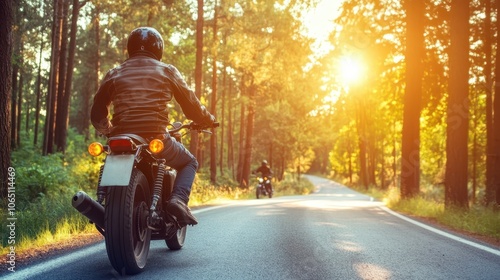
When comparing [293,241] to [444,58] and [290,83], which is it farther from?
[290,83]

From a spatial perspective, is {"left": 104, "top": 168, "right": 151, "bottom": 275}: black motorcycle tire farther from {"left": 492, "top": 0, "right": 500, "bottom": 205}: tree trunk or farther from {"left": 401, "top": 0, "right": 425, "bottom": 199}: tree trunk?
{"left": 401, "top": 0, "right": 425, "bottom": 199}: tree trunk

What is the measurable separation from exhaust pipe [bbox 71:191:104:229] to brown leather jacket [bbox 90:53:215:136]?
2.50 feet

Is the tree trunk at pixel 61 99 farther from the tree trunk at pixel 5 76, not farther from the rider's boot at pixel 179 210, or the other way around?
the rider's boot at pixel 179 210

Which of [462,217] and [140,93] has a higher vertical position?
[140,93]

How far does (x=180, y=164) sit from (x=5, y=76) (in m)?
5.36

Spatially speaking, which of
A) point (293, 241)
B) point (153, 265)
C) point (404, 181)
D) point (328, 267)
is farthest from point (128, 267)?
point (404, 181)

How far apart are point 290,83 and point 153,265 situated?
2206 centimetres

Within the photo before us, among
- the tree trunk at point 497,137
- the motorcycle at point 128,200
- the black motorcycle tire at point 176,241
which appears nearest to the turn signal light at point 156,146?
the motorcycle at point 128,200

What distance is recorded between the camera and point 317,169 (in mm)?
149625

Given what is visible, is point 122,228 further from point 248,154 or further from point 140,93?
point 248,154

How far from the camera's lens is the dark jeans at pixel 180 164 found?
4598 millimetres

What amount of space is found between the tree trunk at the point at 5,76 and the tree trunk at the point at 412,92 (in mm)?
12184

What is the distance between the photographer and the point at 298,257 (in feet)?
16.8

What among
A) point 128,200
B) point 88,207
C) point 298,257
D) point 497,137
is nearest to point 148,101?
point 128,200
